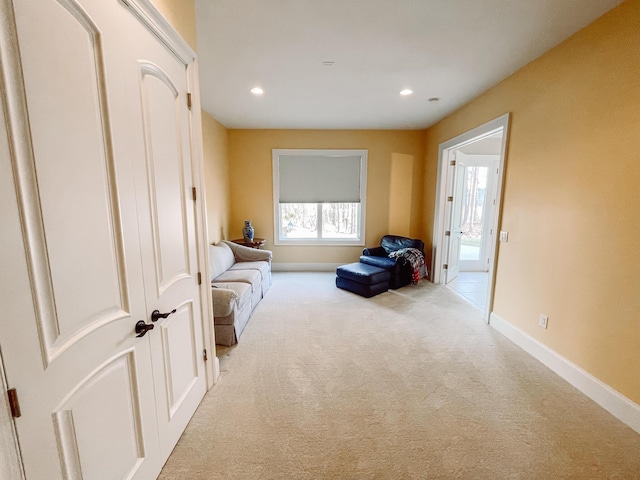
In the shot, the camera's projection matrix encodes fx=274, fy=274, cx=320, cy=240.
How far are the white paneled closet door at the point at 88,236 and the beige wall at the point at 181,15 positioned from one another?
0.61 ft

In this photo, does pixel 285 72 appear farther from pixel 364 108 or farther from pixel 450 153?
pixel 450 153

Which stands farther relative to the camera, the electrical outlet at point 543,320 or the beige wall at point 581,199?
the electrical outlet at point 543,320

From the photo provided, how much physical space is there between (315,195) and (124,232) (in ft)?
14.3

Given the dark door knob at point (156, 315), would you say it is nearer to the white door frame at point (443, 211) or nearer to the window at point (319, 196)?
the white door frame at point (443, 211)

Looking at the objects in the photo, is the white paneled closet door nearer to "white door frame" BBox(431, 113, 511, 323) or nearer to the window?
"white door frame" BBox(431, 113, 511, 323)

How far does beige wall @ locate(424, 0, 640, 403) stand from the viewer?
1810mm

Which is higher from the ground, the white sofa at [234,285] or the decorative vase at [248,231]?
the decorative vase at [248,231]

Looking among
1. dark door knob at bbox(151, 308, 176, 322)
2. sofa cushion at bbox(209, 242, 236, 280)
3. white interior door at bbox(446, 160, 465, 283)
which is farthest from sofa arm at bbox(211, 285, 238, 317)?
white interior door at bbox(446, 160, 465, 283)

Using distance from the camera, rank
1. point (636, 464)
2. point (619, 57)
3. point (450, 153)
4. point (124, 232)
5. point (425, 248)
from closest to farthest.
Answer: point (124, 232), point (636, 464), point (619, 57), point (450, 153), point (425, 248)

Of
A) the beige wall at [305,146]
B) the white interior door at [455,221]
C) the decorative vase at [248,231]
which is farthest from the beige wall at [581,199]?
the decorative vase at [248,231]

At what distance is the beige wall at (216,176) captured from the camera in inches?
163

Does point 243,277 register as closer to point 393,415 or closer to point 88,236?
point 393,415

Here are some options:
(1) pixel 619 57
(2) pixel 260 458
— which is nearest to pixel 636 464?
(2) pixel 260 458

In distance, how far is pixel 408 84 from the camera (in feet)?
10.1
